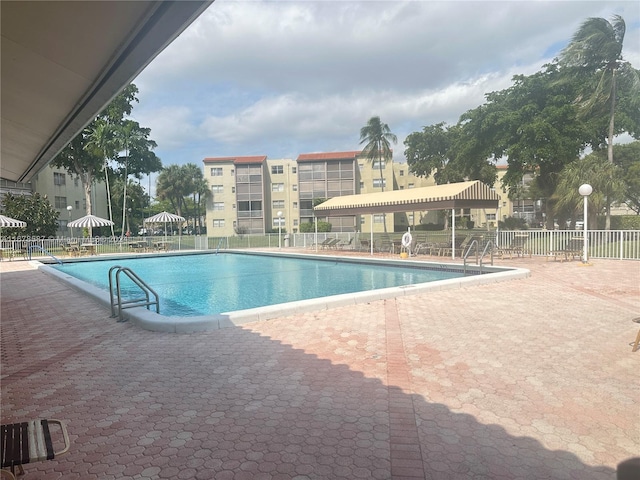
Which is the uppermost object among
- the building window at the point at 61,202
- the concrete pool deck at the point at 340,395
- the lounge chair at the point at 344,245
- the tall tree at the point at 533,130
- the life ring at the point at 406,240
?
the tall tree at the point at 533,130

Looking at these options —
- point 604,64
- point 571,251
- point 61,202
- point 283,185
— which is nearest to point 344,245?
point 571,251

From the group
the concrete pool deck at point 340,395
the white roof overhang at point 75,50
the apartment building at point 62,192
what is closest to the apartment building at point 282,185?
the apartment building at point 62,192

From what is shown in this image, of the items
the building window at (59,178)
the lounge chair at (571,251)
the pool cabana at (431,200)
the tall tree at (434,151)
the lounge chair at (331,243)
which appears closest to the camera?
the lounge chair at (571,251)

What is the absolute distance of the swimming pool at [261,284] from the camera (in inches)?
290

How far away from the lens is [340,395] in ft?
13.0

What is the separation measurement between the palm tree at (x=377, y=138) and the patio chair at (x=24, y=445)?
47.3 meters

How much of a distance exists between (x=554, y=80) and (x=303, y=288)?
27.3 m

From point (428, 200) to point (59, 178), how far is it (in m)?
46.9

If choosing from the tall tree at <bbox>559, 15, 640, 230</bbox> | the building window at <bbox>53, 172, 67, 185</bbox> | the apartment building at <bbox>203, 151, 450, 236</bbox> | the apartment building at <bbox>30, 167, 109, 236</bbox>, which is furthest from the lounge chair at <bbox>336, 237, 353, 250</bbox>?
the building window at <bbox>53, 172, 67, 185</bbox>

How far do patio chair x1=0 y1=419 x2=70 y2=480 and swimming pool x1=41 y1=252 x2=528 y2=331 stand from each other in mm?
3913

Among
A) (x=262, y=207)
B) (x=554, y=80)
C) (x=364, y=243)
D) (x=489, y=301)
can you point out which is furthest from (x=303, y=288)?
(x=262, y=207)

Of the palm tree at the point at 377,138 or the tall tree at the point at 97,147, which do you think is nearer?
the tall tree at the point at 97,147

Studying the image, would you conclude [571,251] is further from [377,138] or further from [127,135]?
[127,135]

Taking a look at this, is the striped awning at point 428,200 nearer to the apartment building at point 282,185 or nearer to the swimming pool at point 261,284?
the swimming pool at point 261,284
